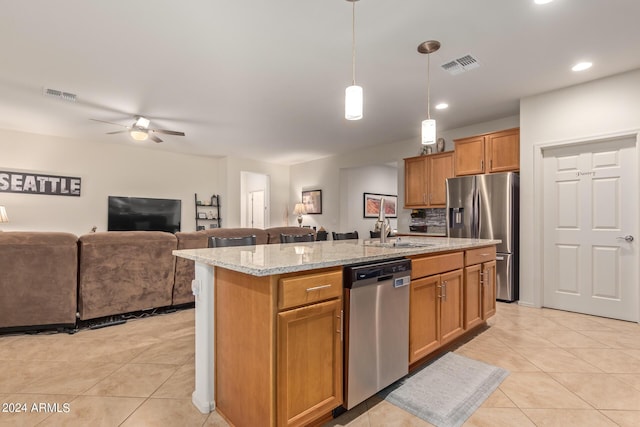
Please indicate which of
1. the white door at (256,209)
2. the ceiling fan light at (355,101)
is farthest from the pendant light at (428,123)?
the white door at (256,209)

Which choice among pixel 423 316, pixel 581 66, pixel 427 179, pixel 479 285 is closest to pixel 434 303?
pixel 423 316

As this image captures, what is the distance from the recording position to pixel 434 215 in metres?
5.68

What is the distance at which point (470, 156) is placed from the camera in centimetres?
459

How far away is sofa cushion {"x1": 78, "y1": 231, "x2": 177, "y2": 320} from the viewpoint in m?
3.03

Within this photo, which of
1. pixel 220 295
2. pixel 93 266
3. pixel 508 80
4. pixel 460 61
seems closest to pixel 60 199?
pixel 93 266

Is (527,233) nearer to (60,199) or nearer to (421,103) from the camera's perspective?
(421,103)

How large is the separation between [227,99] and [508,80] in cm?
339

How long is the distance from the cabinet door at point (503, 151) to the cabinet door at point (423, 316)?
2810 millimetres

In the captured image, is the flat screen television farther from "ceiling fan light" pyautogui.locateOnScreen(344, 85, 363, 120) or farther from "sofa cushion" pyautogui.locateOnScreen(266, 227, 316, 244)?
"ceiling fan light" pyautogui.locateOnScreen(344, 85, 363, 120)

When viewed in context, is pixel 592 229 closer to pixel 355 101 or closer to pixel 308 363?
pixel 355 101

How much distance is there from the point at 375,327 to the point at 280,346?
63 centimetres

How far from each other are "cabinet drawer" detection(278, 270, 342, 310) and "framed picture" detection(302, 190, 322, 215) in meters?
6.25

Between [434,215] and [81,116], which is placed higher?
[81,116]

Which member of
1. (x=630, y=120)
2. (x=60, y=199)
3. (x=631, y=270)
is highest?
(x=630, y=120)
